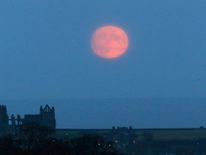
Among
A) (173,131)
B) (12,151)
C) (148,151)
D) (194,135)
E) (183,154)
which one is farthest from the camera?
(173,131)

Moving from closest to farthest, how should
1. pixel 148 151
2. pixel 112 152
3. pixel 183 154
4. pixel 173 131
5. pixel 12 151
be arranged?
pixel 12 151 → pixel 112 152 → pixel 183 154 → pixel 148 151 → pixel 173 131

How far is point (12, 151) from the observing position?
73.0 ft

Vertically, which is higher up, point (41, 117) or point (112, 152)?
point (41, 117)

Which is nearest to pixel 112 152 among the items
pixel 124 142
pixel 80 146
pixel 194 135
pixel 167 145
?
pixel 80 146

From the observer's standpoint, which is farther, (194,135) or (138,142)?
(194,135)

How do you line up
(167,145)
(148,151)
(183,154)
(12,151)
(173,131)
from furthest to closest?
(173,131) → (167,145) → (148,151) → (183,154) → (12,151)

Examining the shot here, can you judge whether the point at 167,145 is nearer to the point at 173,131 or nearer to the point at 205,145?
the point at 205,145

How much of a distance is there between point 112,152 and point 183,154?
11.7m

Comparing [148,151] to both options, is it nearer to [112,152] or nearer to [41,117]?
[41,117]

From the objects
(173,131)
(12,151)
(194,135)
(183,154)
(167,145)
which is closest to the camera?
(12,151)

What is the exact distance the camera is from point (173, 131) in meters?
51.7

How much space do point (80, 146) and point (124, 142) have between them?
1465 cm

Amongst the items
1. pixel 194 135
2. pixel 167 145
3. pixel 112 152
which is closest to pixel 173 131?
pixel 194 135

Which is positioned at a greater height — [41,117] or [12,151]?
[41,117]
